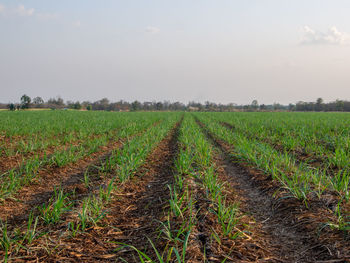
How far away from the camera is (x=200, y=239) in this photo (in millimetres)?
2451

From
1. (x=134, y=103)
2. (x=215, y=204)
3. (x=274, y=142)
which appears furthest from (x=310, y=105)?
(x=215, y=204)

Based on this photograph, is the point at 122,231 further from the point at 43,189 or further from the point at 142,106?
the point at 142,106

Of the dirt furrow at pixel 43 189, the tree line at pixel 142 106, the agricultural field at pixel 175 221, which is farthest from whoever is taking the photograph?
the tree line at pixel 142 106

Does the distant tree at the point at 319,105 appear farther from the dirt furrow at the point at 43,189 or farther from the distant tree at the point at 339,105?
the dirt furrow at the point at 43,189

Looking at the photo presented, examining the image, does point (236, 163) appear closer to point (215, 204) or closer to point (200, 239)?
point (215, 204)

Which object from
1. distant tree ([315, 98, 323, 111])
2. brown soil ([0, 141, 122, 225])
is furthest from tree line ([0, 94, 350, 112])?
brown soil ([0, 141, 122, 225])

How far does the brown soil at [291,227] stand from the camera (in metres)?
2.25

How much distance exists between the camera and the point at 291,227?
2861mm

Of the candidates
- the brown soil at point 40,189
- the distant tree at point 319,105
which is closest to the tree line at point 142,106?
the distant tree at point 319,105

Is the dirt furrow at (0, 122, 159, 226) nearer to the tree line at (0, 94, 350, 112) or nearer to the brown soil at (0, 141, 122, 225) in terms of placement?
the brown soil at (0, 141, 122, 225)

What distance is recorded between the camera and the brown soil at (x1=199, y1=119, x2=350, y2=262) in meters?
2.25

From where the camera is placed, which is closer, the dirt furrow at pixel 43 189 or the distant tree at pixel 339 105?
the dirt furrow at pixel 43 189

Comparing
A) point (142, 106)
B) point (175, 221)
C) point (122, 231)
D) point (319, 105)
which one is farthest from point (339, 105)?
point (122, 231)

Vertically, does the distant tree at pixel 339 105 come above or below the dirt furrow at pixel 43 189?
above
